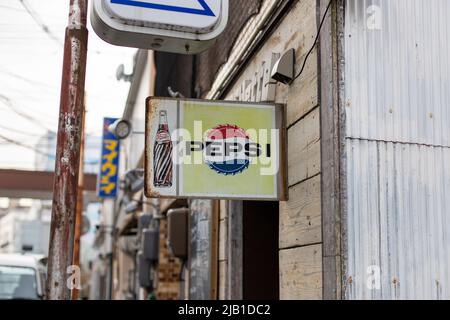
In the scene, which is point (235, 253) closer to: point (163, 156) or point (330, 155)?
point (163, 156)

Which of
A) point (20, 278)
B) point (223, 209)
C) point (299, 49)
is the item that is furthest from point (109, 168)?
point (299, 49)

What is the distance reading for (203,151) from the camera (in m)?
4.74

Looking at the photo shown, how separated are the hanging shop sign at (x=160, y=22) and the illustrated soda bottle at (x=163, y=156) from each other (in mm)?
550

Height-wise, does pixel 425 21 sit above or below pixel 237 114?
above

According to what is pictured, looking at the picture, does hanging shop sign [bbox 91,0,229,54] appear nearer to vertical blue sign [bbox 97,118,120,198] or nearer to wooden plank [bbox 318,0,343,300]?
wooden plank [bbox 318,0,343,300]

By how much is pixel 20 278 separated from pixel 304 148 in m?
9.38

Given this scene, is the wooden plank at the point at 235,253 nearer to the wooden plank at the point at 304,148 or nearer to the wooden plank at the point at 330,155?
Result: the wooden plank at the point at 304,148

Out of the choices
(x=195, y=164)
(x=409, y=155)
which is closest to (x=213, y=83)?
(x=195, y=164)

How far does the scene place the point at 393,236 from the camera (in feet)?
13.6

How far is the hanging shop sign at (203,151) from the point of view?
467cm

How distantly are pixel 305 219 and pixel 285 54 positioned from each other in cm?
142

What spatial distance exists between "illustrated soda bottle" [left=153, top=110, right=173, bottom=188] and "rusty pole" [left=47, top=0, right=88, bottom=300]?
575mm
